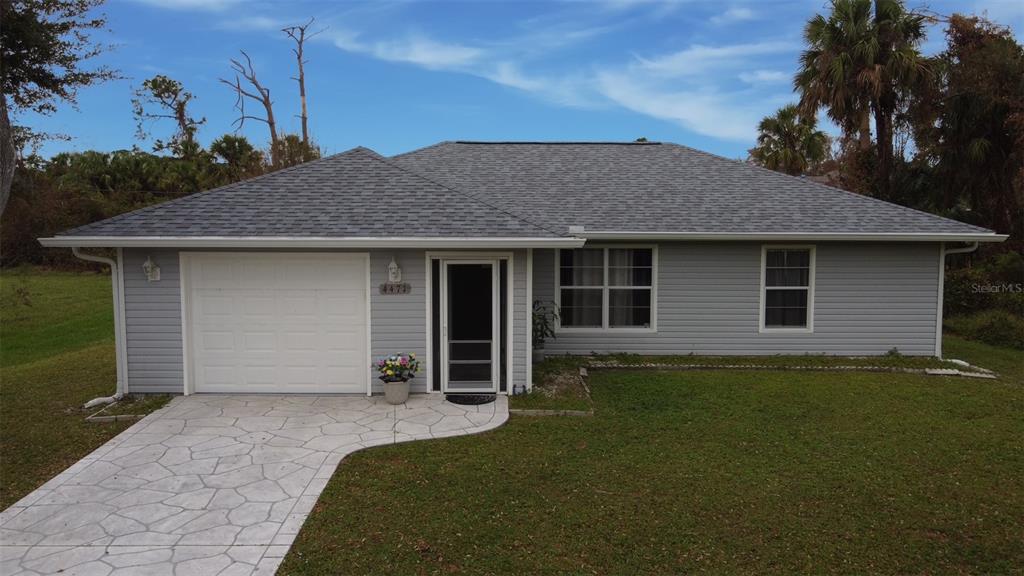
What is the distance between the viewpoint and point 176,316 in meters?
8.02

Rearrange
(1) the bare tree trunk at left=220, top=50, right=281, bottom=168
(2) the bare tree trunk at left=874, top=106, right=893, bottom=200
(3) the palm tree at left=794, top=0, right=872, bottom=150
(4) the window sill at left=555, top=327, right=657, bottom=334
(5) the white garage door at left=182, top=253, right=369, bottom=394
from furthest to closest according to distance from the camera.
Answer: (1) the bare tree trunk at left=220, top=50, right=281, bottom=168 → (2) the bare tree trunk at left=874, top=106, right=893, bottom=200 → (3) the palm tree at left=794, top=0, right=872, bottom=150 → (4) the window sill at left=555, top=327, right=657, bottom=334 → (5) the white garage door at left=182, top=253, right=369, bottom=394

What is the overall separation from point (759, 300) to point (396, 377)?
685cm

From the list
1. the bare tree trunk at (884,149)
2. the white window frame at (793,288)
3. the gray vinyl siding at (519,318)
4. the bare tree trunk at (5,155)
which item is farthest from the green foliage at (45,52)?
the bare tree trunk at (884,149)

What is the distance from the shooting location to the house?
26.2 ft

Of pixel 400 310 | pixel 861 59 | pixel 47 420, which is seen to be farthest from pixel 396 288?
pixel 861 59

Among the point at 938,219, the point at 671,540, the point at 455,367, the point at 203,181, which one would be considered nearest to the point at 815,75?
the point at 938,219

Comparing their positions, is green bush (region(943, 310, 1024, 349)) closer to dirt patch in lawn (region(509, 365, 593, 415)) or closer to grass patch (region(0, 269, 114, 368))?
dirt patch in lawn (region(509, 365, 593, 415))

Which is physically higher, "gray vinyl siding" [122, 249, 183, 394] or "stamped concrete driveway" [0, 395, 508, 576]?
"gray vinyl siding" [122, 249, 183, 394]

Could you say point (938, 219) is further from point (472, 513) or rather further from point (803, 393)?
point (472, 513)

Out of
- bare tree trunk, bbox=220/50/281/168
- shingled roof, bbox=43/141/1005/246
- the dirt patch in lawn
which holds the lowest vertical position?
the dirt patch in lawn

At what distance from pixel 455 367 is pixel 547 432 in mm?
2011

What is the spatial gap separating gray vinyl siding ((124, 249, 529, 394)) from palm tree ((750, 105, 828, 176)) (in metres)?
18.3

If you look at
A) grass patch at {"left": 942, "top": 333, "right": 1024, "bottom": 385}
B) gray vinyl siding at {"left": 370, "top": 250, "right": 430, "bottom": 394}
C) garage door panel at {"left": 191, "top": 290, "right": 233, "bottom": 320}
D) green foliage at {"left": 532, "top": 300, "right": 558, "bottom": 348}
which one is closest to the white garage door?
garage door panel at {"left": 191, "top": 290, "right": 233, "bottom": 320}

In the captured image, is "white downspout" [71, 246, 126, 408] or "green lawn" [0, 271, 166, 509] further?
"white downspout" [71, 246, 126, 408]
